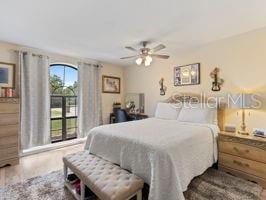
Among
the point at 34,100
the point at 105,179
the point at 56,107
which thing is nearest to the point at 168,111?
the point at 105,179

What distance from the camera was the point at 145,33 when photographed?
286 cm

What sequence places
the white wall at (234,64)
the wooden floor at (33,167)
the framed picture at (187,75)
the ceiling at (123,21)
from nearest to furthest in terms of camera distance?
1. the ceiling at (123,21)
2. the wooden floor at (33,167)
3. the white wall at (234,64)
4. the framed picture at (187,75)

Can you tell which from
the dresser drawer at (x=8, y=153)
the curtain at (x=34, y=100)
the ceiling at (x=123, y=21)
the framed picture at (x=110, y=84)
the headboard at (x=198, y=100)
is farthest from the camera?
the framed picture at (x=110, y=84)

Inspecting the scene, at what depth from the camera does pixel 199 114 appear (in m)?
3.22

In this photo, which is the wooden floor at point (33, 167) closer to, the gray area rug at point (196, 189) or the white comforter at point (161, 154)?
the gray area rug at point (196, 189)

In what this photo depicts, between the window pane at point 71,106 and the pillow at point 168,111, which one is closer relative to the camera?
the pillow at point 168,111

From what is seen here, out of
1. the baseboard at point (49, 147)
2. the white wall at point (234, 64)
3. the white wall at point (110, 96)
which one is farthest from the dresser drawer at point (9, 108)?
the white wall at point (234, 64)

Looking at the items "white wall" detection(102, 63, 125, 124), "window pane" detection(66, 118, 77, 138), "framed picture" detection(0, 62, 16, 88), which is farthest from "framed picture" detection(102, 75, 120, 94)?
"framed picture" detection(0, 62, 16, 88)

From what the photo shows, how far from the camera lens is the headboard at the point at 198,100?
3283mm

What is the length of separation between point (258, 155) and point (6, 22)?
416 centimetres

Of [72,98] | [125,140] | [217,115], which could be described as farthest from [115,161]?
[72,98]

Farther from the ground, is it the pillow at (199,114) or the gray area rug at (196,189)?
the pillow at (199,114)

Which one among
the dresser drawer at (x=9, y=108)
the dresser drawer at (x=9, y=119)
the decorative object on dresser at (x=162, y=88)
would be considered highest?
the decorative object on dresser at (x=162, y=88)

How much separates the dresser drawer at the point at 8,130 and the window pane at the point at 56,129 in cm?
110
